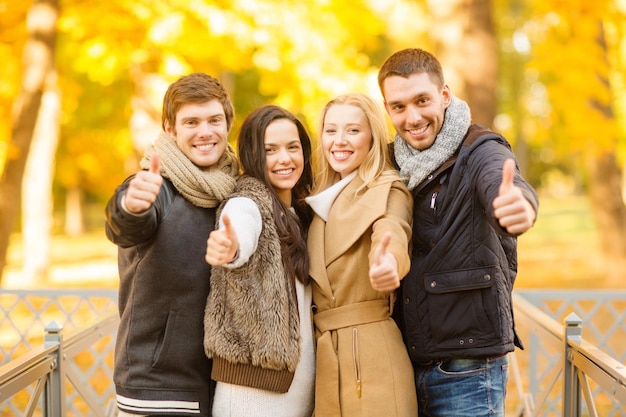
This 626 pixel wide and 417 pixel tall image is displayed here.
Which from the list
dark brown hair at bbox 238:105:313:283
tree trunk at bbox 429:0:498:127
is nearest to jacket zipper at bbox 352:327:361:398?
dark brown hair at bbox 238:105:313:283

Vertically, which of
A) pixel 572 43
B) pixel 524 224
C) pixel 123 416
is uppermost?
pixel 572 43

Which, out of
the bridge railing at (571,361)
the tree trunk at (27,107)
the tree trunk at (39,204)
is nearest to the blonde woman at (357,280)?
the bridge railing at (571,361)

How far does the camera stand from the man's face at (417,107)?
3.04 m

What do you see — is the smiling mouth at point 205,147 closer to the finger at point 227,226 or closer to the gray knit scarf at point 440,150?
the finger at point 227,226

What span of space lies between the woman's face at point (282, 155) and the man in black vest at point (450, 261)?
0.43m

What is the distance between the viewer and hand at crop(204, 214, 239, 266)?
2.58 m

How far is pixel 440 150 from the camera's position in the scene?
3.00 m

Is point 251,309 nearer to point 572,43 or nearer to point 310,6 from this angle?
point 572,43

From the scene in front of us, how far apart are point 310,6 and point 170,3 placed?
1.75 meters

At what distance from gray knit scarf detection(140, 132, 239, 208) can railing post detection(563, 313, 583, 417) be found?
163cm

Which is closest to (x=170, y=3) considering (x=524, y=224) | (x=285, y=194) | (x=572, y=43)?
(x=572, y=43)

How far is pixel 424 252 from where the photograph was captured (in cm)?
300

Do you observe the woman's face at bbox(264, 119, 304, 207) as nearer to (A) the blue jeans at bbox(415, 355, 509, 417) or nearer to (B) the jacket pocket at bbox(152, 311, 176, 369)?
(B) the jacket pocket at bbox(152, 311, 176, 369)

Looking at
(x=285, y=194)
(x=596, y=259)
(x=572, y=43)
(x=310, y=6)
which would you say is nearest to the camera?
(x=285, y=194)
